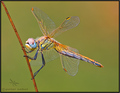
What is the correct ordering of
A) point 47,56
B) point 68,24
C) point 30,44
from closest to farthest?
point 30,44 < point 68,24 < point 47,56

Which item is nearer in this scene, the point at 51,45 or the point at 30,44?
the point at 30,44

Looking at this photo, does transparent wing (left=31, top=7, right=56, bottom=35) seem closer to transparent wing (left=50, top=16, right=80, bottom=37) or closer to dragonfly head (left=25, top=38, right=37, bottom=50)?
transparent wing (left=50, top=16, right=80, bottom=37)

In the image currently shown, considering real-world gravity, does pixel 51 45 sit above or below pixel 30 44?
below

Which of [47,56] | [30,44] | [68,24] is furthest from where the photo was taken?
[47,56]

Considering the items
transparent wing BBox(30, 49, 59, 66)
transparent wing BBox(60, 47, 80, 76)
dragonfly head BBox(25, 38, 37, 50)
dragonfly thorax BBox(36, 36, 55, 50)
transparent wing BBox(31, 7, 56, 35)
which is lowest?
transparent wing BBox(60, 47, 80, 76)

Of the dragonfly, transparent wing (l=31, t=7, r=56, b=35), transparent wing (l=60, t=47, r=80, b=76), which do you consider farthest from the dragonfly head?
transparent wing (l=60, t=47, r=80, b=76)

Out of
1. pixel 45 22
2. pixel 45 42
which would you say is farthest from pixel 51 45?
pixel 45 22

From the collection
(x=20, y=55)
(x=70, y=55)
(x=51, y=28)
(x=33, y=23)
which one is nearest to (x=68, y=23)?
(x=51, y=28)

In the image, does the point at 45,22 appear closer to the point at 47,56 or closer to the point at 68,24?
the point at 68,24

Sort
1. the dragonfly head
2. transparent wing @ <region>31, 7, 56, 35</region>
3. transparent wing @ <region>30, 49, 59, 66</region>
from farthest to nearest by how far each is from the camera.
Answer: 1. transparent wing @ <region>30, 49, 59, 66</region>
2. transparent wing @ <region>31, 7, 56, 35</region>
3. the dragonfly head

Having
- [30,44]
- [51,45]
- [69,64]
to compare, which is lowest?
[69,64]
